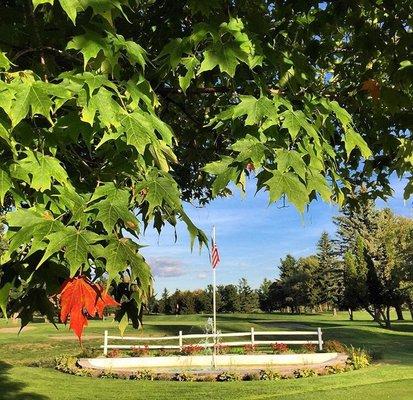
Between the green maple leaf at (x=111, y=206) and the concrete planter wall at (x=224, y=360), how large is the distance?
682 inches

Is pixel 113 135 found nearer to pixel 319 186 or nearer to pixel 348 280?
pixel 319 186

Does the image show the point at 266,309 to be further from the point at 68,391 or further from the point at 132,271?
the point at 132,271

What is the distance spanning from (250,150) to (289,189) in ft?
A: 1.18

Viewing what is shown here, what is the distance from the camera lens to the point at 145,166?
2502 millimetres

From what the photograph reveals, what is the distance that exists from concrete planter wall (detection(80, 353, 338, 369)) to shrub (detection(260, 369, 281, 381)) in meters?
2.18

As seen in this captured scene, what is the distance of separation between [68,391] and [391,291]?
35227 mm

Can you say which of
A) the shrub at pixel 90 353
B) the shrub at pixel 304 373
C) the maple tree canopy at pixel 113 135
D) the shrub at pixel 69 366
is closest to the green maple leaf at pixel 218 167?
the maple tree canopy at pixel 113 135

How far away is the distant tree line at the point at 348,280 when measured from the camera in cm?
4378

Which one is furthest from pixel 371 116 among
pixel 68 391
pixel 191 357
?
pixel 191 357

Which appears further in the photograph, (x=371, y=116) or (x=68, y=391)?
(x=68, y=391)

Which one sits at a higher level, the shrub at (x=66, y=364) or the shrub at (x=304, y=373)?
the shrub at (x=66, y=364)

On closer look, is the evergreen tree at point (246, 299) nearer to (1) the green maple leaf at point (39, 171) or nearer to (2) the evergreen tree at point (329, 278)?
Answer: (2) the evergreen tree at point (329, 278)

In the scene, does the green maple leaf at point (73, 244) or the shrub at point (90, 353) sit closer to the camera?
the green maple leaf at point (73, 244)

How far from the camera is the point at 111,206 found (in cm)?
235
